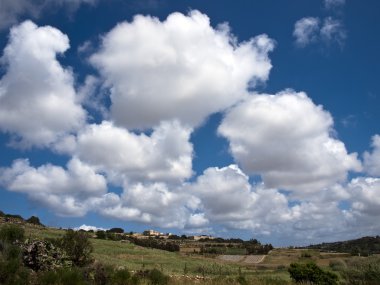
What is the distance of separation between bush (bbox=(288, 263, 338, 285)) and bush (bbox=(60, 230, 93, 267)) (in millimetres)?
16137

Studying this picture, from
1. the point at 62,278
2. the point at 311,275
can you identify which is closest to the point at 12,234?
the point at 62,278

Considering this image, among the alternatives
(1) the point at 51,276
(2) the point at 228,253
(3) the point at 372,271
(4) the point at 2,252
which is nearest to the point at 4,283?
(1) the point at 51,276

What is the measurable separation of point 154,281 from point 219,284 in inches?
122

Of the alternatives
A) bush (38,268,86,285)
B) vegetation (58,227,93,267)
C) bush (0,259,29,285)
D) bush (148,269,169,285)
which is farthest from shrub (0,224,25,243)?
bush (148,269,169,285)

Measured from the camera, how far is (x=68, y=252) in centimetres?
2902

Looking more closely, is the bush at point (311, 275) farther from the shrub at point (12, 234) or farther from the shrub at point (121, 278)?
the shrub at point (12, 234)

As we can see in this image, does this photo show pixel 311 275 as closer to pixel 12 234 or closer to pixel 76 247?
pixel 76 247

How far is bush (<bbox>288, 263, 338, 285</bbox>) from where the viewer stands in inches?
1456

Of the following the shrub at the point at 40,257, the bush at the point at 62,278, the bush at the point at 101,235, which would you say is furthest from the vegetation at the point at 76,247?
the bush at the point at 101,235

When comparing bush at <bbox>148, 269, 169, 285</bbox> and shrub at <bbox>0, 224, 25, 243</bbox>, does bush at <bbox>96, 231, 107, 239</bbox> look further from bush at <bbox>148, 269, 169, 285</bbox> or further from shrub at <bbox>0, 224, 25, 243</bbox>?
bush at <bbox>148, 269, 169, 285</bbox>

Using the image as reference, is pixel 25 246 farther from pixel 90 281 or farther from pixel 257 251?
pixel 257 251

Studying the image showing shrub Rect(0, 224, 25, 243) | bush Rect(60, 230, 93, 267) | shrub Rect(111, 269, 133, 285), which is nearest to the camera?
shrub Rect(111, 269, 133, 285)

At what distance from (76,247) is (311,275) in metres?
19.1

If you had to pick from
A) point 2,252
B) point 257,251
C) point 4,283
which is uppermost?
point 257,251
